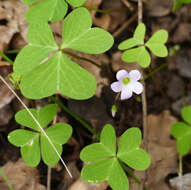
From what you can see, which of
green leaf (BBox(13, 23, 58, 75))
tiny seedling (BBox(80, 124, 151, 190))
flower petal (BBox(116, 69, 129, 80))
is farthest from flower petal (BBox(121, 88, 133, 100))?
green leaf (BBox(13, 23, 58, 75))

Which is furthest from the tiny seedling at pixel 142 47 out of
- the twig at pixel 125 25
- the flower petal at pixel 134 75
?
the twig at pixel 125 25

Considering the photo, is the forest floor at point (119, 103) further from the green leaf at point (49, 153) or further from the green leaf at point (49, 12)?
the green leaf at point (49, 12)

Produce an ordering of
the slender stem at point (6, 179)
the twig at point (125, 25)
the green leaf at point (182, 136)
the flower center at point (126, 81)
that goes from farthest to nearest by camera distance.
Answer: the twig at point (125, 25), the green leaf at point (182, 136), the slender stem at point (6, 179), the flower center at point (126, 81)

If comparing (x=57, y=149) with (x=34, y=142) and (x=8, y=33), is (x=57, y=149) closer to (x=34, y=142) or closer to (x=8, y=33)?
(x=34, y=142)

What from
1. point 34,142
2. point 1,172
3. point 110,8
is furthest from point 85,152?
point 110,8

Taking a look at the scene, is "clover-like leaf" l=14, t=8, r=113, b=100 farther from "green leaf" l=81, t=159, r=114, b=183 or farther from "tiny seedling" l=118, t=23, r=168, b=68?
"green leaf" l=81, t=159, r=114, b=183

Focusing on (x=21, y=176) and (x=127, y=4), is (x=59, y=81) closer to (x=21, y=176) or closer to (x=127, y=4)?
(x=21, y=176)
